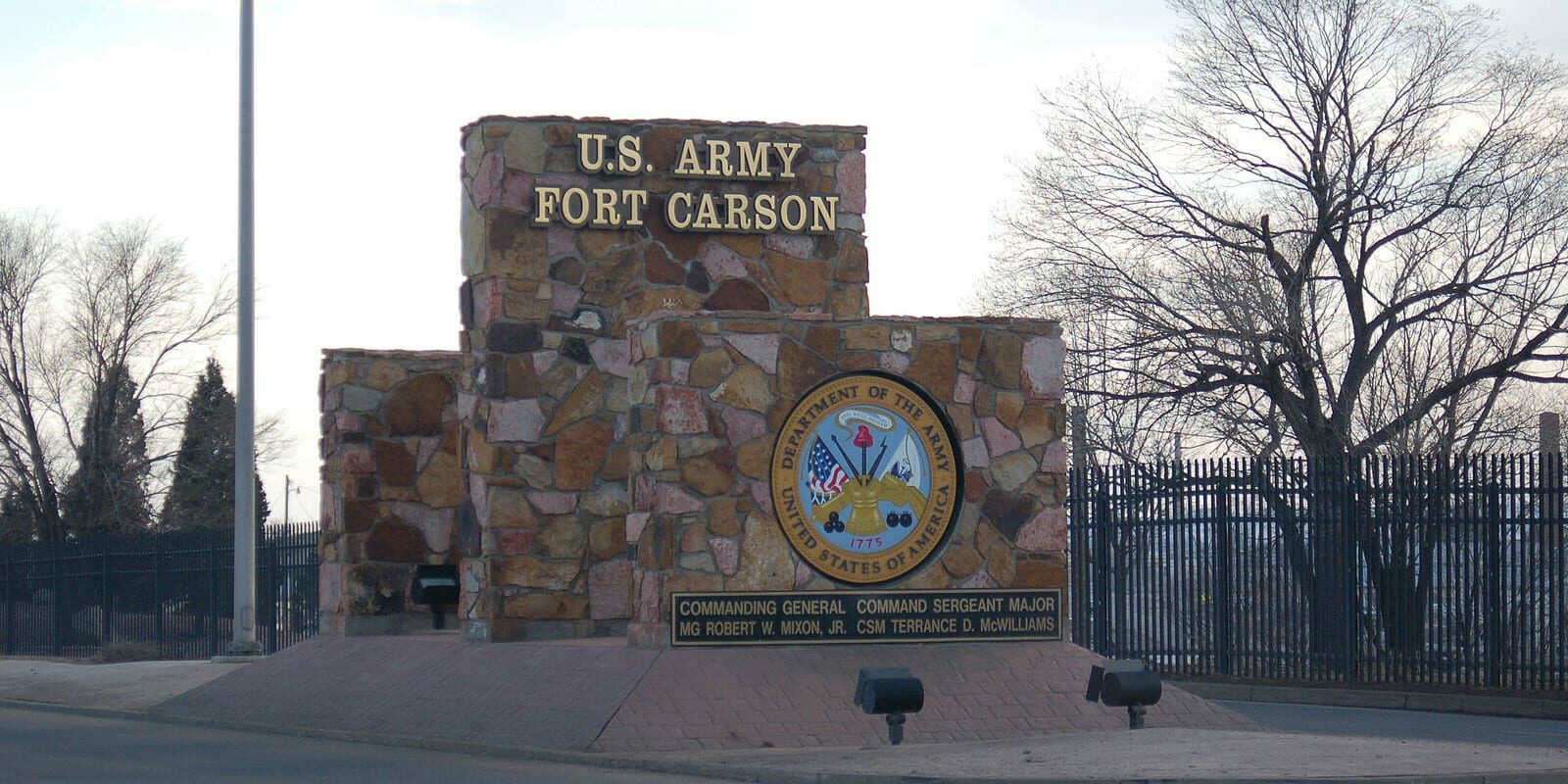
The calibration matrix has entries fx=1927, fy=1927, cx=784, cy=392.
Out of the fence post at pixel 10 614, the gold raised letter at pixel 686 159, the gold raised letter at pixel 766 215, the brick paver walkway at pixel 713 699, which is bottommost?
the fence post at pixel 10 614

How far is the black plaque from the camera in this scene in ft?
49.8

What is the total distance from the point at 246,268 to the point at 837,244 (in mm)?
7907

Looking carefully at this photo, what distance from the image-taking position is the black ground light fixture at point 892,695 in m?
13.6

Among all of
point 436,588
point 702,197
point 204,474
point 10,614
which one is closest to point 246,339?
point 436,588

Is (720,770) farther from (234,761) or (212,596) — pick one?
(212,596)

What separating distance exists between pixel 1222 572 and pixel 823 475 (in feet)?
27.3

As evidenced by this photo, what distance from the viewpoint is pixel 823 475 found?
15711 millimetres

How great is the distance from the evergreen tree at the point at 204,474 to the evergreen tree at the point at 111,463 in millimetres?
1337

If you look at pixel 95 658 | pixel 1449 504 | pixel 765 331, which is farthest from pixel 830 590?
pixel 95 658

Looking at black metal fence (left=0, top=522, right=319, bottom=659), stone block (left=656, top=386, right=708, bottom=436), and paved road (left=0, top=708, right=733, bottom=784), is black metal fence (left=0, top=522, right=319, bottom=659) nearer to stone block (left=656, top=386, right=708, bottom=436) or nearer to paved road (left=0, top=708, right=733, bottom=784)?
paved road (left=0, top=708, right=733, bottom=784)

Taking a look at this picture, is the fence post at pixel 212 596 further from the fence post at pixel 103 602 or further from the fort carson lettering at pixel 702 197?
the fort carson lettering at pixel 702 197

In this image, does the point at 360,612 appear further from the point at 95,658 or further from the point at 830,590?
the point at 95,658

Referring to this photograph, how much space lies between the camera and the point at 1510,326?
24.7 m

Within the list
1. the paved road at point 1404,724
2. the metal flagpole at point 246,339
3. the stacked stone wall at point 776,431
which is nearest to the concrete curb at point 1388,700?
the paved road at point 1404,724
